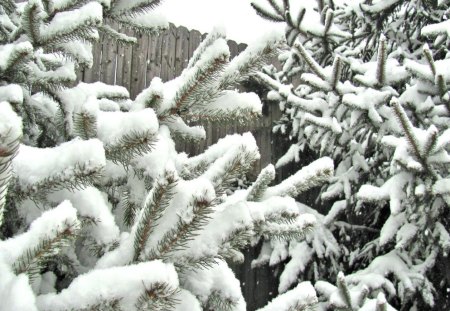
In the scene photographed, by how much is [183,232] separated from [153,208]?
65mm

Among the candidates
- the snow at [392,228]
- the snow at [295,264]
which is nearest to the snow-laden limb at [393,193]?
the snow at [392,228]

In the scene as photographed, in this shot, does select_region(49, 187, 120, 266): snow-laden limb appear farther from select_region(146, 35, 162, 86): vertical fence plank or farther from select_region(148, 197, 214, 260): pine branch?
select_region(146, 35, 162, 86): vertical fence plank

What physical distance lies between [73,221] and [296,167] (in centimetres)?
389

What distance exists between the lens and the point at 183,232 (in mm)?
881

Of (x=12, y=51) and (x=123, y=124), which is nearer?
(x=123, y=124)

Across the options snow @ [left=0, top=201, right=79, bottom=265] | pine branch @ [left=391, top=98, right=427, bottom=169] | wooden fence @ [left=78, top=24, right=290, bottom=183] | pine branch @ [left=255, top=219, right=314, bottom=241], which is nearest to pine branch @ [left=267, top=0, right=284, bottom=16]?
wooden fence @ [left=78, top=24, right=290, bottom=183]

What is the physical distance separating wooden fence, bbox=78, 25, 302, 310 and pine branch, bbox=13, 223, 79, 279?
2.97 meters

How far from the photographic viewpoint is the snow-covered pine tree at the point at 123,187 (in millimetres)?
813

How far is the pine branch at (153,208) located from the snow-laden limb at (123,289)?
85 mm

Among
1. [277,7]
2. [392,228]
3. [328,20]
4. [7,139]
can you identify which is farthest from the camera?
[277,7]

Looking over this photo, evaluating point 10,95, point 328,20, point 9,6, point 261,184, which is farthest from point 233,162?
point 328,20

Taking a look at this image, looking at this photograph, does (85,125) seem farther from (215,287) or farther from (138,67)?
(138,67)

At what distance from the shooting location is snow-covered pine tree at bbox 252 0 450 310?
2580 millimetres

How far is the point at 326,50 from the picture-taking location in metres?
3.89
